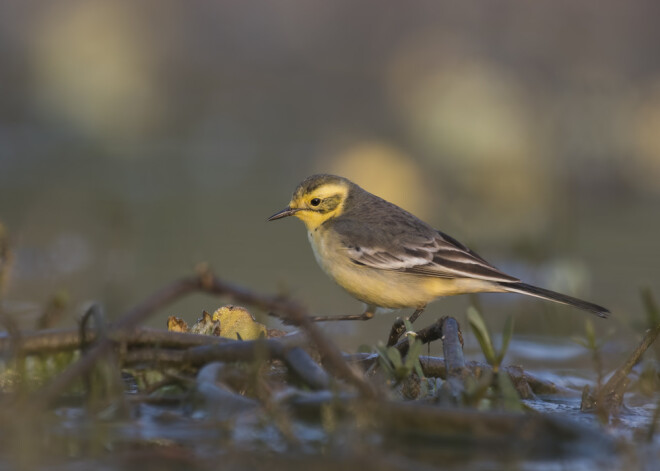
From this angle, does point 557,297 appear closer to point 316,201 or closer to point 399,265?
point 399,265

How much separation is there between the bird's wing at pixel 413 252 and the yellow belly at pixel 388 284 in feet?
0.18

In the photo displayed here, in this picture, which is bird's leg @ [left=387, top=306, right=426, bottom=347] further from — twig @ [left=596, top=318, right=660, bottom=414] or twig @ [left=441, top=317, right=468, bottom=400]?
twig @ [left=596, top=318, right=660, bottom=414]

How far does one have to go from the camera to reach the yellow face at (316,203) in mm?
6980

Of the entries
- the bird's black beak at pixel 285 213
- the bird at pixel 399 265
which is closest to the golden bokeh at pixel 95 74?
the bird's black beak at pixel 285 213

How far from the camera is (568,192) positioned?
12969 mm

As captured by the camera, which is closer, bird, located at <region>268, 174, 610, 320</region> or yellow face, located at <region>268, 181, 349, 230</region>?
bird, located at <region>268, 174, 610, 320</region>

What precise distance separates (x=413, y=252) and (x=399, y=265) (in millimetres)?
136

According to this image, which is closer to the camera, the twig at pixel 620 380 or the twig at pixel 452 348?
the twig at pixel 452 348

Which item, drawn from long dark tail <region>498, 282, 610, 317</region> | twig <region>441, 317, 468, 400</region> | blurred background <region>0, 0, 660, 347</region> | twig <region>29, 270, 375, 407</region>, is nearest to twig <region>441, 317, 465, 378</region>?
twig <region>441, 317, 468, 400</region>

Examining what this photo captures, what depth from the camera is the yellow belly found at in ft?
20.8

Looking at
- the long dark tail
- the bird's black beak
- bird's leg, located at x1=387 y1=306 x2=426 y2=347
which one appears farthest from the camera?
the bird's black beak

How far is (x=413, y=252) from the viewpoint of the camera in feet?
21.4

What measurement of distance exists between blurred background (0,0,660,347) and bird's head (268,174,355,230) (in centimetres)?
80

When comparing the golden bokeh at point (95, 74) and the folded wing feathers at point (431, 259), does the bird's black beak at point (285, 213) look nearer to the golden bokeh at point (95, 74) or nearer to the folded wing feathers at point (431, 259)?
the folded wing feathers at point (431, 259)
